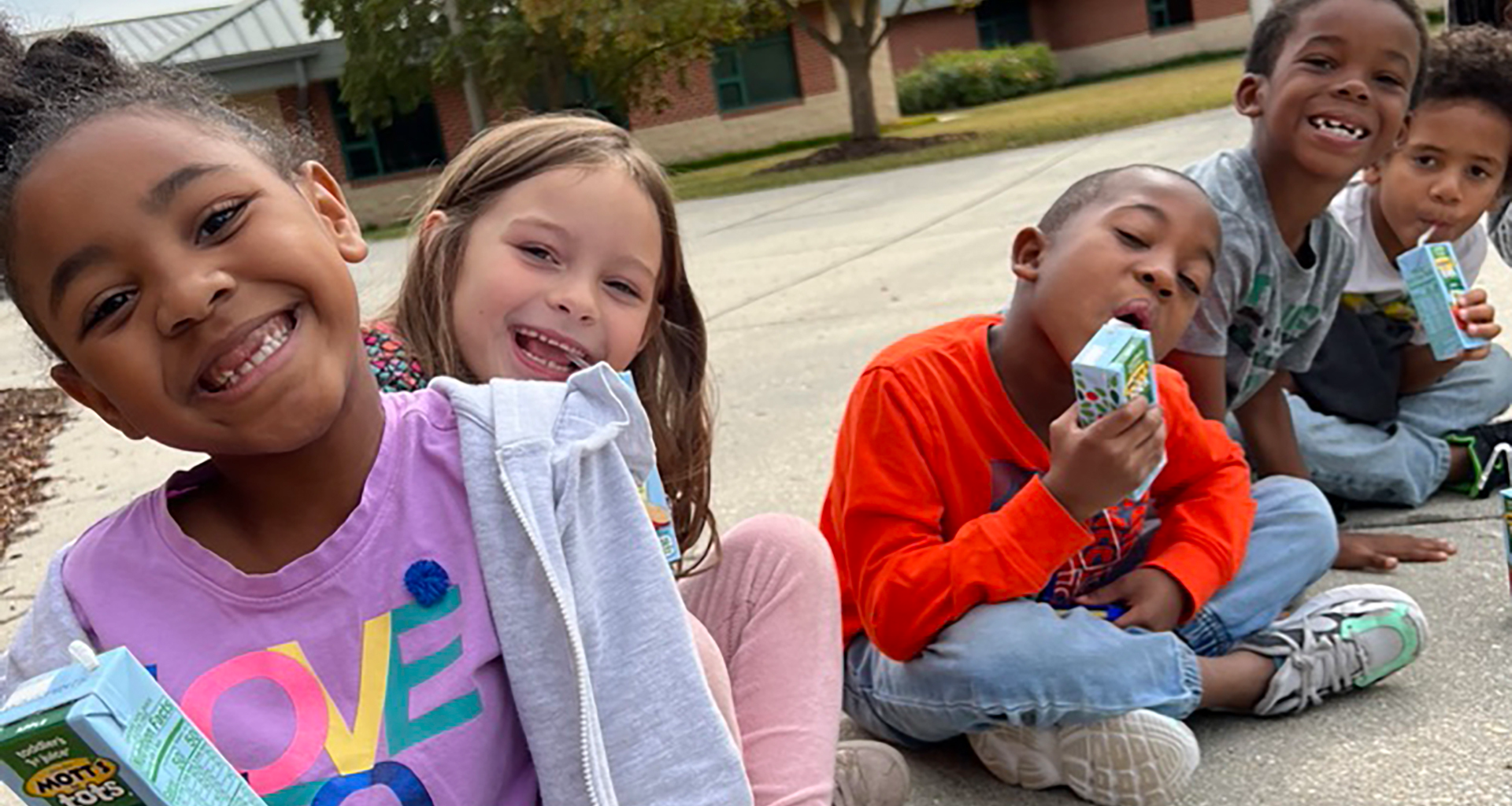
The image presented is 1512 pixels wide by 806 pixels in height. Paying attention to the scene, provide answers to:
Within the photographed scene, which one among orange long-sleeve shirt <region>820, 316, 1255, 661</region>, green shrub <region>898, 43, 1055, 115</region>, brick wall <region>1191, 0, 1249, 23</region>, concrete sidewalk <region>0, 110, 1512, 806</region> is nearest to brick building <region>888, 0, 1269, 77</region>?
brick wall <region>1191, 0, 1249, 23</region>

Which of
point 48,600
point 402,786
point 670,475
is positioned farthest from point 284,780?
point 670,475

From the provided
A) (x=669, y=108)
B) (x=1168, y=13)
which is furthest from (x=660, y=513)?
(x=1168, y=13)

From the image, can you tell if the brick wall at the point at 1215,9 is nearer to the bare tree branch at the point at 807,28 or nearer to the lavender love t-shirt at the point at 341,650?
the bare tree branch at the point at 807,28

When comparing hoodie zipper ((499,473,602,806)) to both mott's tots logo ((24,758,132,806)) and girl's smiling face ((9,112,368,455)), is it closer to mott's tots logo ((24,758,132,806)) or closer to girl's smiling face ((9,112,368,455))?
girl's smiling face ((9,112,368,455))

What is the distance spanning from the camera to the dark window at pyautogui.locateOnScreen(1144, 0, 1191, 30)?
33.7 metres

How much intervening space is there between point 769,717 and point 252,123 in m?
1.04

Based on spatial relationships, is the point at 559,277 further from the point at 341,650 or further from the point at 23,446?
the point at 23,446

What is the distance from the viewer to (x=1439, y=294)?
3.14m

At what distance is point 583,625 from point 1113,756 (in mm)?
990

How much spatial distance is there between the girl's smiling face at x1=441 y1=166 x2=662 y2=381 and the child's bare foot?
1.61 metres

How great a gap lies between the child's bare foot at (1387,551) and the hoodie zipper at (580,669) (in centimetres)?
199

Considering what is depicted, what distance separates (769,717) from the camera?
2.01 m

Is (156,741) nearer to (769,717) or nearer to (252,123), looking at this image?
(252,123)

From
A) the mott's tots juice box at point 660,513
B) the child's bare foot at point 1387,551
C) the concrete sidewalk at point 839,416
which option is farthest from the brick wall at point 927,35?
the mott's tots juice box at point 660,513
